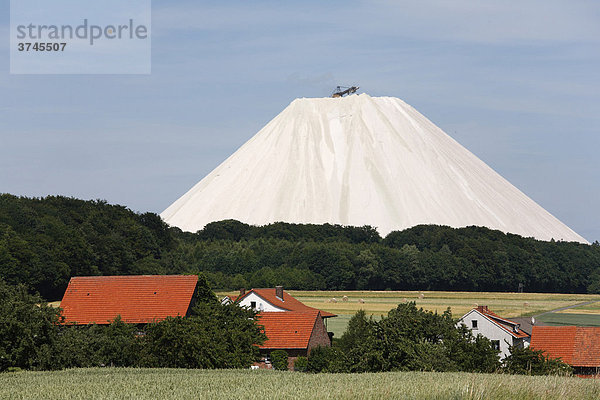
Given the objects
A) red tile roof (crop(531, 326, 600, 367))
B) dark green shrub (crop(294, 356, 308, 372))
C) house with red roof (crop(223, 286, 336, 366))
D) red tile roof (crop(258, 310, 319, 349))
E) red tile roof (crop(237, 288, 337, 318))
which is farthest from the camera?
red tile roof (crop(237, 288, 337, 318))

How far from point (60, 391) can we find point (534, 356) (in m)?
23.6

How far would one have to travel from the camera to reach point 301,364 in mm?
51062

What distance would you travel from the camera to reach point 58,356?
39.5 m

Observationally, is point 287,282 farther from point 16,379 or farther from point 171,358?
point 16,379

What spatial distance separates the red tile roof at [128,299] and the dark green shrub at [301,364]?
7.38m

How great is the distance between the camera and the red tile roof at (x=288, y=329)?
174 ft

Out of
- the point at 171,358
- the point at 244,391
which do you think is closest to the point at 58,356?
the point at 171,358

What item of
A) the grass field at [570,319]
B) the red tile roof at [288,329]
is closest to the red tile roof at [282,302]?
the red tile roof at [288,329]

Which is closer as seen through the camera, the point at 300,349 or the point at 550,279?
the point at 300,349

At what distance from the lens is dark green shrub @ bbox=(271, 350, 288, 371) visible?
5125 centimetres

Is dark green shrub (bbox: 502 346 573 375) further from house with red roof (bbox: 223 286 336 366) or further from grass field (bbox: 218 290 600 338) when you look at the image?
grass field (bbox: 218 290 600 338)

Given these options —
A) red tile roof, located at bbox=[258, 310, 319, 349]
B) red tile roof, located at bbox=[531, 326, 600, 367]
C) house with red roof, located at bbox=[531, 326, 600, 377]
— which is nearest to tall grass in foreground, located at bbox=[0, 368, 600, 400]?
red tile roof, located at bbox=[258, 310, 319, 349]

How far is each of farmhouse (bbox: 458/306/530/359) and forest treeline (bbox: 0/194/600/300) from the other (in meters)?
33.6

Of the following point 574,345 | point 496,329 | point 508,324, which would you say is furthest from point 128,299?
point 574,345
